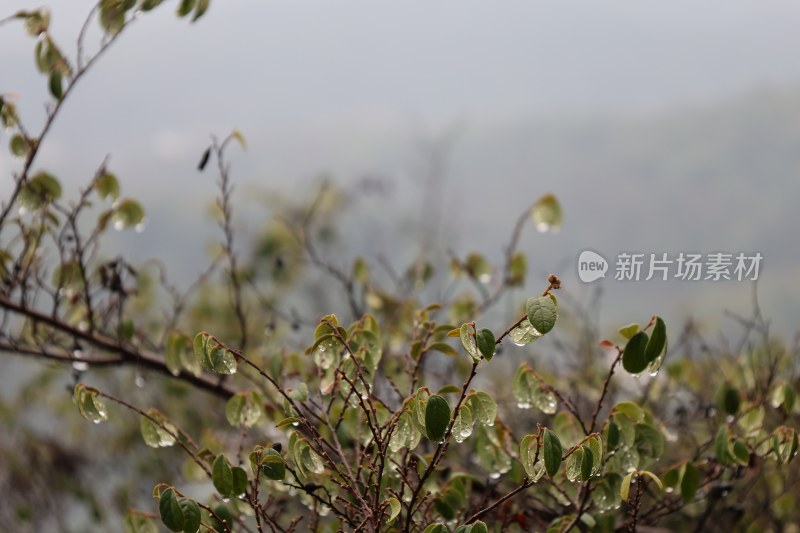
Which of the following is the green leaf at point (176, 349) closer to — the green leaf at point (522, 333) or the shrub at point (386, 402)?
the shrub at point (386, 402)

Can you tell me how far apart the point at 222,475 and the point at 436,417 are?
0.39 meters

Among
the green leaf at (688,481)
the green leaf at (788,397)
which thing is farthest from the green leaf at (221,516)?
the green leaf at (788,397)

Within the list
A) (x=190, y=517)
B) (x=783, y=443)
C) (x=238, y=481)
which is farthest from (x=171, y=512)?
(x=783, y=443)

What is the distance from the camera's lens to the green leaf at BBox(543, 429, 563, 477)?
43.3 inches

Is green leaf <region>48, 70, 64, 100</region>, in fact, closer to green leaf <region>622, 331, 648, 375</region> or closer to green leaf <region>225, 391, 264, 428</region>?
green leaf <region>225, 391, 264, 428</region>

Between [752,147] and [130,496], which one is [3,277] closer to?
[130,496]

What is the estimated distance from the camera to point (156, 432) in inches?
57.1

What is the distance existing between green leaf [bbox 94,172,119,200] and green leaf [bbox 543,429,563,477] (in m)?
1.23

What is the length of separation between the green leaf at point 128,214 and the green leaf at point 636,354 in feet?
3.92

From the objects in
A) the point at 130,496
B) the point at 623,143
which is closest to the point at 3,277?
the point at 130,496

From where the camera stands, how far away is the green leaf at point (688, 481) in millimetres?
1480

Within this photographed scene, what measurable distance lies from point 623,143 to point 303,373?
42.0 metres

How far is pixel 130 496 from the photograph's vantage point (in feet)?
15.1

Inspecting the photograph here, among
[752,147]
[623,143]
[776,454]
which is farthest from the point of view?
[623,143]
